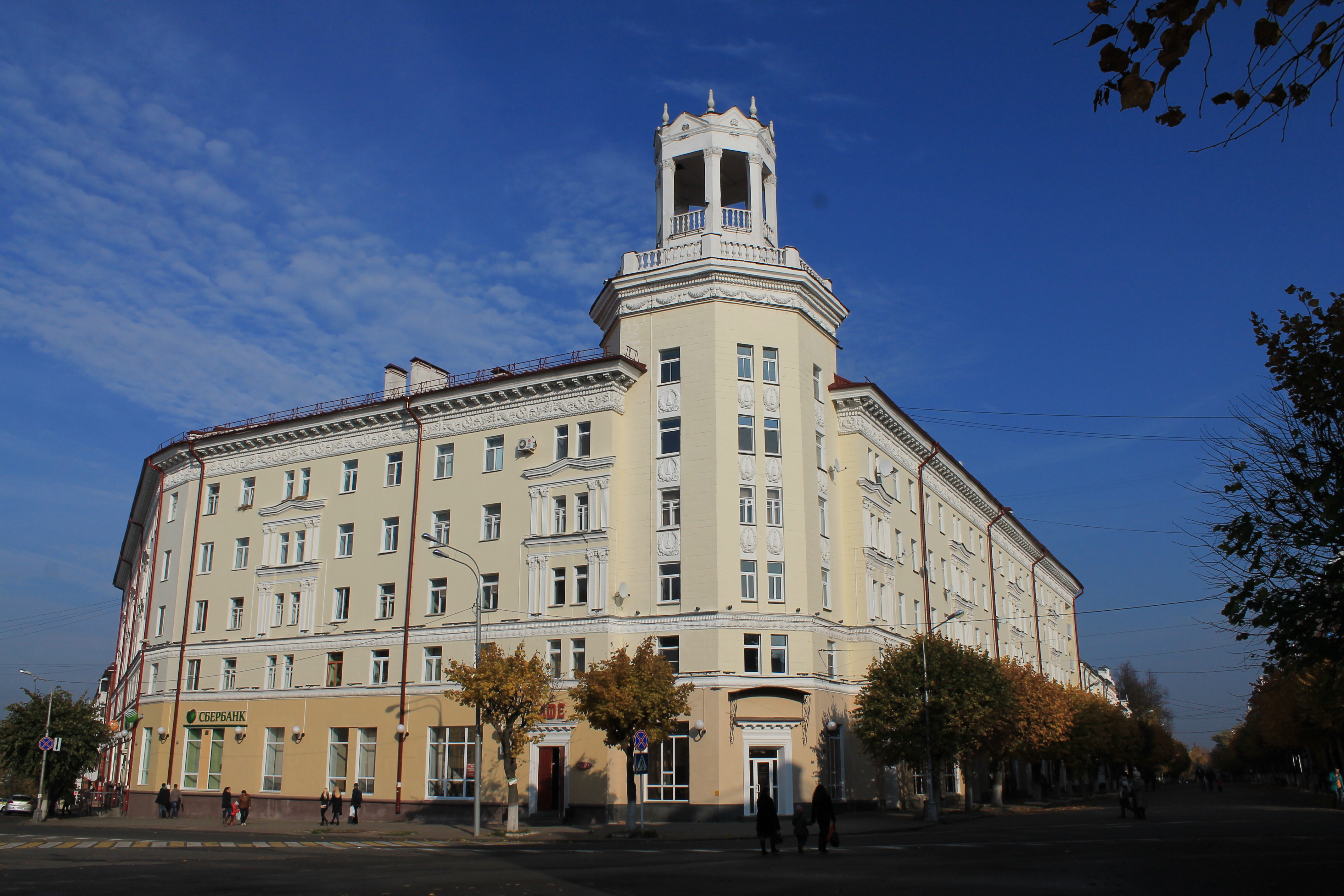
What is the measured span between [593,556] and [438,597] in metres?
8.48

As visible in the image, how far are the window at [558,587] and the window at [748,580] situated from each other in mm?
7552

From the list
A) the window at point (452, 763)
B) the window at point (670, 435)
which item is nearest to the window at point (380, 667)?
the window at point (452, 763)

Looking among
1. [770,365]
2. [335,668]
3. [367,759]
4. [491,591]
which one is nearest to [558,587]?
[491,591]

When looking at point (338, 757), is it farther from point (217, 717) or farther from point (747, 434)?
point (747, 434)

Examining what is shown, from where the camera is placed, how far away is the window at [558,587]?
41.6 m

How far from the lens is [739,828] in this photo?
35.4 meters

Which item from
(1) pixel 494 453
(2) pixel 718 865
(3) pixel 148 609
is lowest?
(2) pixel 718 865

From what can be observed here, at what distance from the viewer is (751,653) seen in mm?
39531

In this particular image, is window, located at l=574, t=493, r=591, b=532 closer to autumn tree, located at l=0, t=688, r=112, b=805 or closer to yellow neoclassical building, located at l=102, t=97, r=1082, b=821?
yellow neoclassical building, located at l=102, t=97, r=1082, b=821

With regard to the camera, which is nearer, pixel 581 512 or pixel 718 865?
pixel 718 865

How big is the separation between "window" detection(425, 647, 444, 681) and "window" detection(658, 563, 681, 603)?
418 inches

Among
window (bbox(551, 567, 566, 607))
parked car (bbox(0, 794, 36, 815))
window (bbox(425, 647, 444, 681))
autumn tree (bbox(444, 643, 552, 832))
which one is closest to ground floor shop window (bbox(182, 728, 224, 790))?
window (bbox(425, 647, 444, 681))

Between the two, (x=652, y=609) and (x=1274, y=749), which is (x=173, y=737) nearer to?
(x=652, y=609)

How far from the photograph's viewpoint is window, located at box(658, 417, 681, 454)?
42031mm
